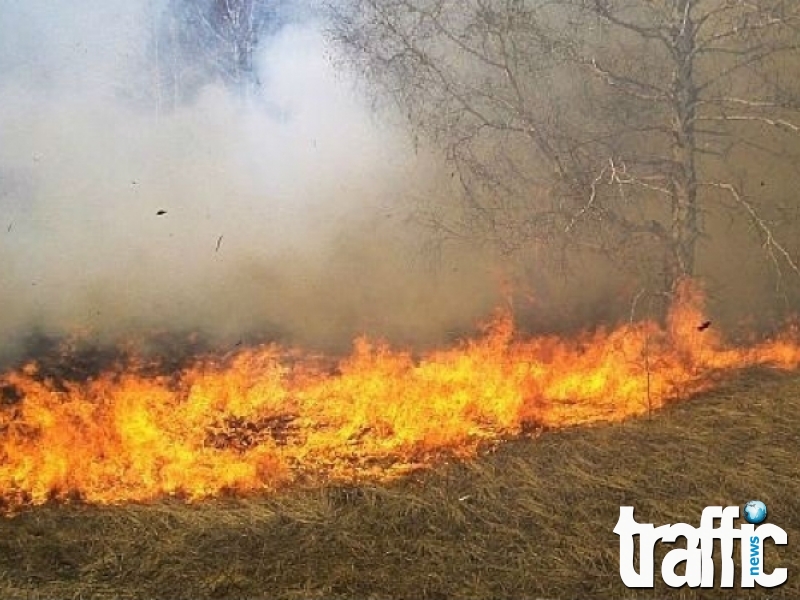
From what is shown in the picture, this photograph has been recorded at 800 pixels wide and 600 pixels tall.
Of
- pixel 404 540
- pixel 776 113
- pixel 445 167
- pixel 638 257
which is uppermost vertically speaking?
pixel 776 113

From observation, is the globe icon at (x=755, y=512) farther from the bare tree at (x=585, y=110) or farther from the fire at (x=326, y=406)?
the bare tree at (x=585, y=110)

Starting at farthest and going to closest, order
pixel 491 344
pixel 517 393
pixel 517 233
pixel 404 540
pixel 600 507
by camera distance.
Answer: pixel 517 233 < pixel 491 344 < pixel 517 393 < pixel 600 507 < pixel 404 540

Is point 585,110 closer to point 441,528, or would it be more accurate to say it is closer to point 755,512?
point 755,512

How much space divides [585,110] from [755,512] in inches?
158

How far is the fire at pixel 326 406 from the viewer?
5082 mm

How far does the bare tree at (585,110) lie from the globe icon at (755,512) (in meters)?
2.96

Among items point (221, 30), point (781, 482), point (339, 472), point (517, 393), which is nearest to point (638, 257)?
point (517, 393)

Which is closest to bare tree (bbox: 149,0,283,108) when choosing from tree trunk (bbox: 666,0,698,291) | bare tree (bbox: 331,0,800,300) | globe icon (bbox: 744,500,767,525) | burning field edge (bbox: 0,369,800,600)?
bare tree (bbox: 331,0,800,300)

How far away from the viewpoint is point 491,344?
6.91 m

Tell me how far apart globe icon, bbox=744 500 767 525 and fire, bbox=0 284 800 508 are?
1445 millimetres

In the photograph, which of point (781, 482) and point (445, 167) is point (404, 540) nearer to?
point (781, 482)

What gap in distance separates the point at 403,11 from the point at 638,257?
9.99 ft

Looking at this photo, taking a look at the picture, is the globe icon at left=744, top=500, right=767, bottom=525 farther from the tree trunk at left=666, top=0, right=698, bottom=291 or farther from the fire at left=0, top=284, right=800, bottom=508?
the tree trunk at left=666, top=0, right=698, bottom=291

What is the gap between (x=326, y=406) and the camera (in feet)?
19.5
